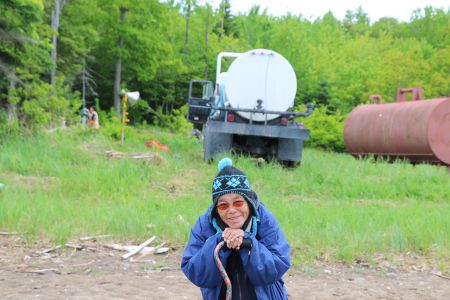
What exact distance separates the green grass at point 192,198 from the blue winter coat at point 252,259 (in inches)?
143

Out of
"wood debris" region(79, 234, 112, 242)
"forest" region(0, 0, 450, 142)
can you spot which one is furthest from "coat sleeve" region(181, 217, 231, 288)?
"forest" region(0, 0, 450, 142)

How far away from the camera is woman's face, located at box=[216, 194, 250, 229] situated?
276 cm

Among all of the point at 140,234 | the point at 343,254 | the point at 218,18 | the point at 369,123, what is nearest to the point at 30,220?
the point at 140,234

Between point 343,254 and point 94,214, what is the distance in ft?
10.5

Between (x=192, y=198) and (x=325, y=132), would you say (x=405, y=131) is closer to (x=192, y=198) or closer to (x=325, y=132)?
(x=192, y=198)

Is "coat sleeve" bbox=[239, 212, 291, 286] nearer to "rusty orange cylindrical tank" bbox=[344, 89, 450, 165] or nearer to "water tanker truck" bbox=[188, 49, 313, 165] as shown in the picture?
"water tanker truck" bbox=[188, 49, 313, 165]

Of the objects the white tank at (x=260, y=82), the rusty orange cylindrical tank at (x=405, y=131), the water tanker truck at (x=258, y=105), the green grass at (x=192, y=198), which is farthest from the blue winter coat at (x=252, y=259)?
the rusty orange cylindrical tank at (x=405, y=131)

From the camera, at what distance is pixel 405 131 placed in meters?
17.5

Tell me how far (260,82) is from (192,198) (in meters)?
4.64

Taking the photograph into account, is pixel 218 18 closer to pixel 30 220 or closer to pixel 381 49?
pixel 381 49

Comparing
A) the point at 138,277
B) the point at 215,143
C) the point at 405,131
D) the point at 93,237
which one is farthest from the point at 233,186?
the point at 405,131

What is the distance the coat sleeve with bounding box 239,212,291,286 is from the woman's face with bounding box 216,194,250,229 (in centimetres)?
13

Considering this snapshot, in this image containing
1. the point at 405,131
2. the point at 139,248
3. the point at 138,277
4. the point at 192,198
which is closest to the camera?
the point at 138,277

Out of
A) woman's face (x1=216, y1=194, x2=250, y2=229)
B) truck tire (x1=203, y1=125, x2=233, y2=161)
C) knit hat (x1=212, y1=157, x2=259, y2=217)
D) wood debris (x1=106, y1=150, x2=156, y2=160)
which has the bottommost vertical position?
wood debris (x1=106, y1=150, x2=156, y2=160)
